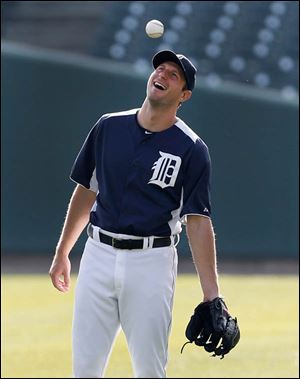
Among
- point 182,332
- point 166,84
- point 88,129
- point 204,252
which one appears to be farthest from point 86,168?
point 88,129

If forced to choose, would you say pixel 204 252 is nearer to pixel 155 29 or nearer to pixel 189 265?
pixel 155 29

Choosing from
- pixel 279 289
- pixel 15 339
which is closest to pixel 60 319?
pixel 15 339

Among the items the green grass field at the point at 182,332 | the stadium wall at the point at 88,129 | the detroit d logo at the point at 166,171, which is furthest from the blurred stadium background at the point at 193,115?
the detroit d logo at the point at 166,171

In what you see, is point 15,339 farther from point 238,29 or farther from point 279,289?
point 238,29

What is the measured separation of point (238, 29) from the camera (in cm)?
1459

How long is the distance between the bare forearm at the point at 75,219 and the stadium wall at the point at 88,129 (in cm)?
890

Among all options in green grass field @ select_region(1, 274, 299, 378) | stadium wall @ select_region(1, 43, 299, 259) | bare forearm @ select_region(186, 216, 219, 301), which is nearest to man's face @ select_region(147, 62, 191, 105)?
bare forearm @ select_region(186, 216, 219, 301)

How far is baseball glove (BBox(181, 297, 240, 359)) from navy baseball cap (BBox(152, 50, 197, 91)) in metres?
0.83

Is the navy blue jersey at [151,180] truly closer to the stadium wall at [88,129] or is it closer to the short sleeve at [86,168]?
the short sleeve at [86,168]

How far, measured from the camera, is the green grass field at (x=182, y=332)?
269 inches

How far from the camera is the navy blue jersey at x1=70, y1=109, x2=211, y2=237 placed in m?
4.00

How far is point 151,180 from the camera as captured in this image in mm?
4016

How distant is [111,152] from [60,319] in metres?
5.20

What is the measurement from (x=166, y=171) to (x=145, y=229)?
0.74 ft
